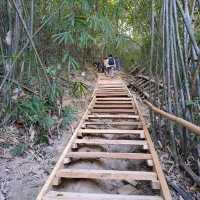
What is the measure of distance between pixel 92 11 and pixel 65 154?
2.26 meters

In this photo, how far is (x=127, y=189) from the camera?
2.80 m

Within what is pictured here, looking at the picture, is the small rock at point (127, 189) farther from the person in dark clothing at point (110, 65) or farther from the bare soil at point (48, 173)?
the person in dark clothing at point (110, 65)

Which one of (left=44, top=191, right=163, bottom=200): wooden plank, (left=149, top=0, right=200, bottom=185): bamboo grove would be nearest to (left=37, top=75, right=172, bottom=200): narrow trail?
(left=44, top=191, right=163, bottom=200): wooden plank

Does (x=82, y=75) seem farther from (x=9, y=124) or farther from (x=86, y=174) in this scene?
(x=86, y=174)

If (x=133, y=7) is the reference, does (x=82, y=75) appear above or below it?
below

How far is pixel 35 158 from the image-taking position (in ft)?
11.8

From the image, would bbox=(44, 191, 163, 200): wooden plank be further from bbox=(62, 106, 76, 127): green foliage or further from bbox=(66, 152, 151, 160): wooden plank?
bbox=(62, 106, 76, 127): green foliage

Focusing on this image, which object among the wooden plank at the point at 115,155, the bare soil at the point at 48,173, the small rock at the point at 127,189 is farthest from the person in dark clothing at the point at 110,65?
the small rock at the point at 127,189

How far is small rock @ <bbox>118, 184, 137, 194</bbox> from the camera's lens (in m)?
2.76

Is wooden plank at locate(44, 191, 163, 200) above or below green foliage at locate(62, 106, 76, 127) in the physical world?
below

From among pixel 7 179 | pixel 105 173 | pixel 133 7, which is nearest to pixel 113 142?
pixel 105 173

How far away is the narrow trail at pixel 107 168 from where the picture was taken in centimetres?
253

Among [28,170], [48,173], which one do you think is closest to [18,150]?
[28,170]

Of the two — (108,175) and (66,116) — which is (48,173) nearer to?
(108,175)
